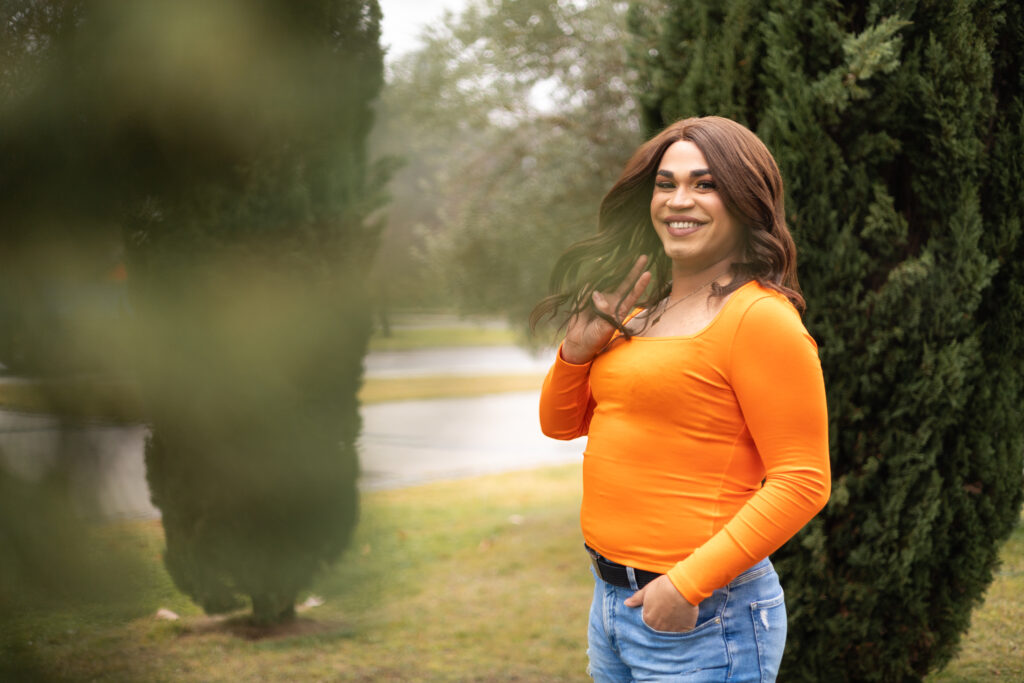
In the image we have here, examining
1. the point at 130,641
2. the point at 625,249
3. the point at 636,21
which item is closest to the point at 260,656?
the point at 130,641

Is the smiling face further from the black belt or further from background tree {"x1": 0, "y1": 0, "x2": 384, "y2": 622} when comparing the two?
background tree {"x1": 0, "y1": 0, "x2": 384, "y2": 622}

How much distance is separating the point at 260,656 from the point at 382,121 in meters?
2.75

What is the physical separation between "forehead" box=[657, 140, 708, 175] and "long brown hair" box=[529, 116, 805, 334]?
0.04 ft

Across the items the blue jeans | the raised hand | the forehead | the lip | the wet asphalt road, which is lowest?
the wet asphalt road

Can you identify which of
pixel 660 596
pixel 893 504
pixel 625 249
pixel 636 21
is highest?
pixel 636 21

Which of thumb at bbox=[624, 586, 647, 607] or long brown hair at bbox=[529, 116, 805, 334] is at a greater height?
long brown hair at bbox=[529, 116, 805, 334]

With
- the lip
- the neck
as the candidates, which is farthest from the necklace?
the lip

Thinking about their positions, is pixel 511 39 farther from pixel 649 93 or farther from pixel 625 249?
pixel 625 249

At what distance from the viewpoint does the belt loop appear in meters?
1.70

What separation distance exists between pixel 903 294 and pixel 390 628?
331 cm

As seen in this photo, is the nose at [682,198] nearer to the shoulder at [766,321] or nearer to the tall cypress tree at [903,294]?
the shoulder at [766,321]

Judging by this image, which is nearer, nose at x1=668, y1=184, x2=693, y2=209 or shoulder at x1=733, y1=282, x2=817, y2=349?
shoulder at x1=733, y1=282, x2=817, y2=349

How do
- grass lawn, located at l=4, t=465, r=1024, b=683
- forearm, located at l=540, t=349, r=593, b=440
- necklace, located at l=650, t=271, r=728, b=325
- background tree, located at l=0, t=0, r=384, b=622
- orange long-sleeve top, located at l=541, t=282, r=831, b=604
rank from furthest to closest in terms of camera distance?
grass lawn, located at l=4, t=465, r=1024, b=683
background tree, located at l=0, t=0, r=384, b=622
forearm, located at l=540, t=349, r=593, b=440
necklace, located at l=650, t=271, r=728, b=325
orange long-sleeve top, located at l=541, t=282, r=831, b=604

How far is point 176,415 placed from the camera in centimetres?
356
